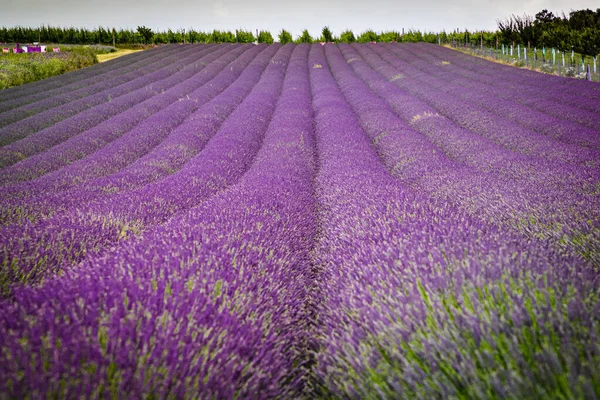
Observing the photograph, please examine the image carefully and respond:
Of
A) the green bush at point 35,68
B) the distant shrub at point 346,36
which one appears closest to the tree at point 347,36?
the distant shrub at point 346,36

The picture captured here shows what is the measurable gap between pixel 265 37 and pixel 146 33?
41.5 ft

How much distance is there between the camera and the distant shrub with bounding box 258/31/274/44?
3534 centimetres

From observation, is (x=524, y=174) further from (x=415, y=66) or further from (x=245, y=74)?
(x=415, y=66)

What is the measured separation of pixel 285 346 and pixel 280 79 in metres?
15.8

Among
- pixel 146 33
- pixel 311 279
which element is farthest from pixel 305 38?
pixel 311 279

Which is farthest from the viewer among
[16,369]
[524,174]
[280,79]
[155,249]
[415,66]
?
[415,66]

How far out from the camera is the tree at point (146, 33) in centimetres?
3489

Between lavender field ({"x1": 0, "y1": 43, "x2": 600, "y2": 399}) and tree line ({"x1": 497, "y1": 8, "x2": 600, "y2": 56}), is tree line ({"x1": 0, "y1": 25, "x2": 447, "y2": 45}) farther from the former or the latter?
lavender field ({"x1": 0, "y1": 43, "x2": 600, "y2": 399})

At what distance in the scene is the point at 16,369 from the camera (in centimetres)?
89

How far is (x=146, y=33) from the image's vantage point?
1385 inches

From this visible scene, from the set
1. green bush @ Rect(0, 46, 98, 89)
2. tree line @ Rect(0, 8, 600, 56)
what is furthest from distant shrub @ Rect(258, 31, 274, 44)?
green bush @ Rect(0, 46, 98, 89)

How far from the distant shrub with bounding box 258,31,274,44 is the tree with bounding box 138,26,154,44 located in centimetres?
1168

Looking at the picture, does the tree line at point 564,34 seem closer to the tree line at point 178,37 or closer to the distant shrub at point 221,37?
the tree line at point 178,37

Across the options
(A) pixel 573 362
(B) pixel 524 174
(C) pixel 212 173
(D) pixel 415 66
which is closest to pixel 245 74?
(D) pixel 415 66
